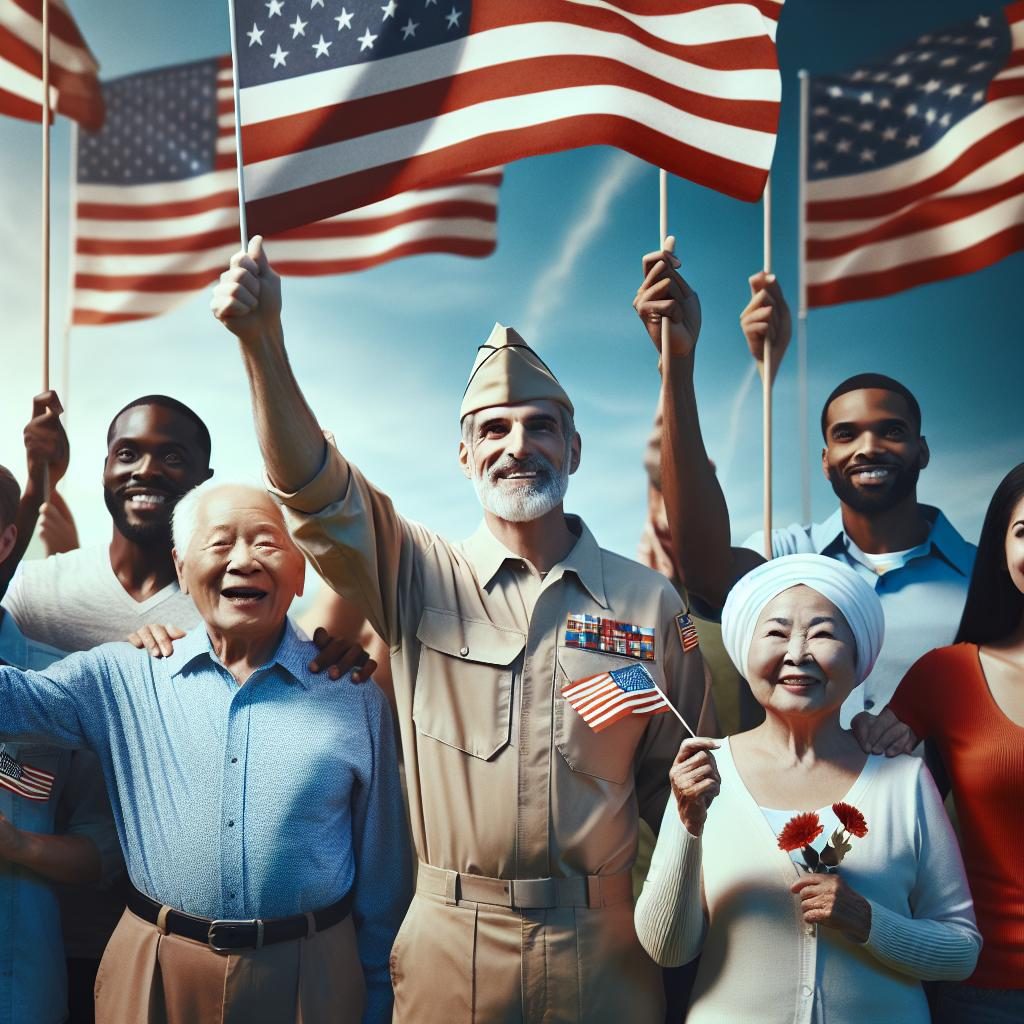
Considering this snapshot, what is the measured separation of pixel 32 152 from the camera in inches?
210

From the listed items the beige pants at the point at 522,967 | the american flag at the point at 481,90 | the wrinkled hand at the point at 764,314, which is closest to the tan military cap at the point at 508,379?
the american flag at the point at 481,90

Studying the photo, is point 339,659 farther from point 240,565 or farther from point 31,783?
point 31,783

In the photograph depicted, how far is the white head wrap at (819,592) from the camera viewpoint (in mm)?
3109

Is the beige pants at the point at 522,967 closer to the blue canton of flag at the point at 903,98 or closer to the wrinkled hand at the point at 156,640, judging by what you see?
the wrinkled hand at the point at 156,640

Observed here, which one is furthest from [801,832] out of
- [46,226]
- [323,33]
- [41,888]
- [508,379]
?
[46,226]

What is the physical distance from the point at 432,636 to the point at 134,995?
123 cm

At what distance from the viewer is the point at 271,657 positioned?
3.54 metres

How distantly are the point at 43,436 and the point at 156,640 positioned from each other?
125 cm

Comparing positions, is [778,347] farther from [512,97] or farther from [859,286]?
[512,97]

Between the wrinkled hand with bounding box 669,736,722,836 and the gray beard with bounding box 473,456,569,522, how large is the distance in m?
0.82

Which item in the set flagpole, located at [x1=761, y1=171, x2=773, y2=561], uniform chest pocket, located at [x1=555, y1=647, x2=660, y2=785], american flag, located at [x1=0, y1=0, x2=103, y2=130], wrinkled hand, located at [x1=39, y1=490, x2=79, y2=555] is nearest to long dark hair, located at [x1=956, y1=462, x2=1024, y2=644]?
flagpole, located at [x1=761, y1=171, x2=773, y2=561]

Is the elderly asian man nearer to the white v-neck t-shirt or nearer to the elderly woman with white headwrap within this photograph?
the white v-neck t-shirt

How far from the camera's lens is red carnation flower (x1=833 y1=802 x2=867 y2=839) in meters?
2.82

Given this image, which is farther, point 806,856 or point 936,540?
point 936,540
